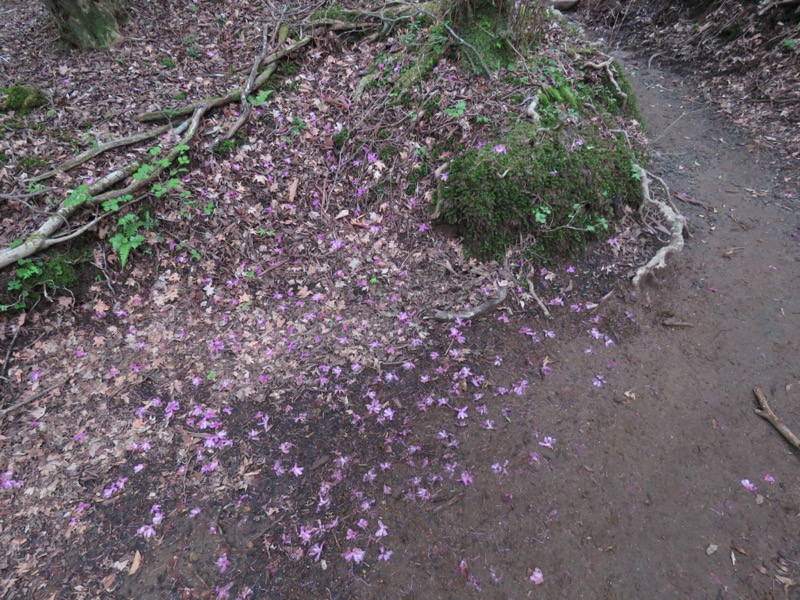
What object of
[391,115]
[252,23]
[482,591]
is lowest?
[482,591]

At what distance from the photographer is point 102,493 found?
350cm

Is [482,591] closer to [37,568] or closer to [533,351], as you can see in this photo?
[533,351]

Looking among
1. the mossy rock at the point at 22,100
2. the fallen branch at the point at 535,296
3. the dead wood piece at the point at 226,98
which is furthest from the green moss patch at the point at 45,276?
the fallen branch at the point at 535,296

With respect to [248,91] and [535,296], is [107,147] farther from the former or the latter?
[535,296]

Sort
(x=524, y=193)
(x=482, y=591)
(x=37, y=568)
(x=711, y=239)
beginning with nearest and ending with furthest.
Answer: (x=482, y=591) → (x=37, y=568) → (x=524, y=193) → (x=711, y=239)

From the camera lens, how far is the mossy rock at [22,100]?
5.09 m

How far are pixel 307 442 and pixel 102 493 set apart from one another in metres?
1.73

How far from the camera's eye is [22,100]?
513cm

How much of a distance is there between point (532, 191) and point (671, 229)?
1.94 m

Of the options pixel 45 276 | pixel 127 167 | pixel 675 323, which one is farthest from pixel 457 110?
pixel 45 276

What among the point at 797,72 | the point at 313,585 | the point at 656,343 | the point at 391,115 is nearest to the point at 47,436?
the point at 313,585

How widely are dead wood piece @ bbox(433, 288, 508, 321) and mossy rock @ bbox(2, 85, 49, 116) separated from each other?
5625 mm

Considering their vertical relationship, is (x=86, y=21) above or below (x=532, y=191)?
above

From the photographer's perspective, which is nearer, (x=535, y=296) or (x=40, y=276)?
(x=40, y=276)
